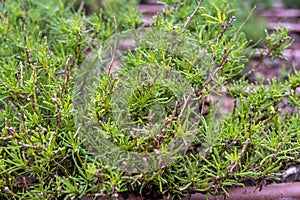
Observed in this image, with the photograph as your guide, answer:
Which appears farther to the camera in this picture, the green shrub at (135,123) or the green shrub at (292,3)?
the green shrub at (292,3)

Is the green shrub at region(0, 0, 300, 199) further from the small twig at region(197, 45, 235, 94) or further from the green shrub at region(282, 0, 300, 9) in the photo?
the green shrub at region(282, 0, 300, 9)

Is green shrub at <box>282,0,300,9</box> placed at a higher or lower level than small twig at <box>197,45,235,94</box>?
lower

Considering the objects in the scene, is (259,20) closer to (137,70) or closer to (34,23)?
A: (34,23)

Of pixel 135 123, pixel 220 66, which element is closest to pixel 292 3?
pixel 220 66

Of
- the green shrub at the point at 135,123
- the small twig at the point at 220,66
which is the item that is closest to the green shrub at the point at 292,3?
the green shrub at the point at 135,123

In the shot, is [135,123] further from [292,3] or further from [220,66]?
[292,3]

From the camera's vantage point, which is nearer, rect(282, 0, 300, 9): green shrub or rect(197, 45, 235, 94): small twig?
rect(197, 45, 235, 94): small twig

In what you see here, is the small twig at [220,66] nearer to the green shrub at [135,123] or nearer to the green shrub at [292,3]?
the green shrub at [135,123]

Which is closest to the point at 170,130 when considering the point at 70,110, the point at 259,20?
the point at 70,110

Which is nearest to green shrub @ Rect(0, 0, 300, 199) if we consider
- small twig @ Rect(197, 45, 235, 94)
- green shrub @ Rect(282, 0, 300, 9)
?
small twig @ Rect(197, 45, 235, 94)

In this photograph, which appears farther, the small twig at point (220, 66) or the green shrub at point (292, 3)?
the green shrub at point (292, 3)

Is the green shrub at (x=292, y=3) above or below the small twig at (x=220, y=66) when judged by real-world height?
below
